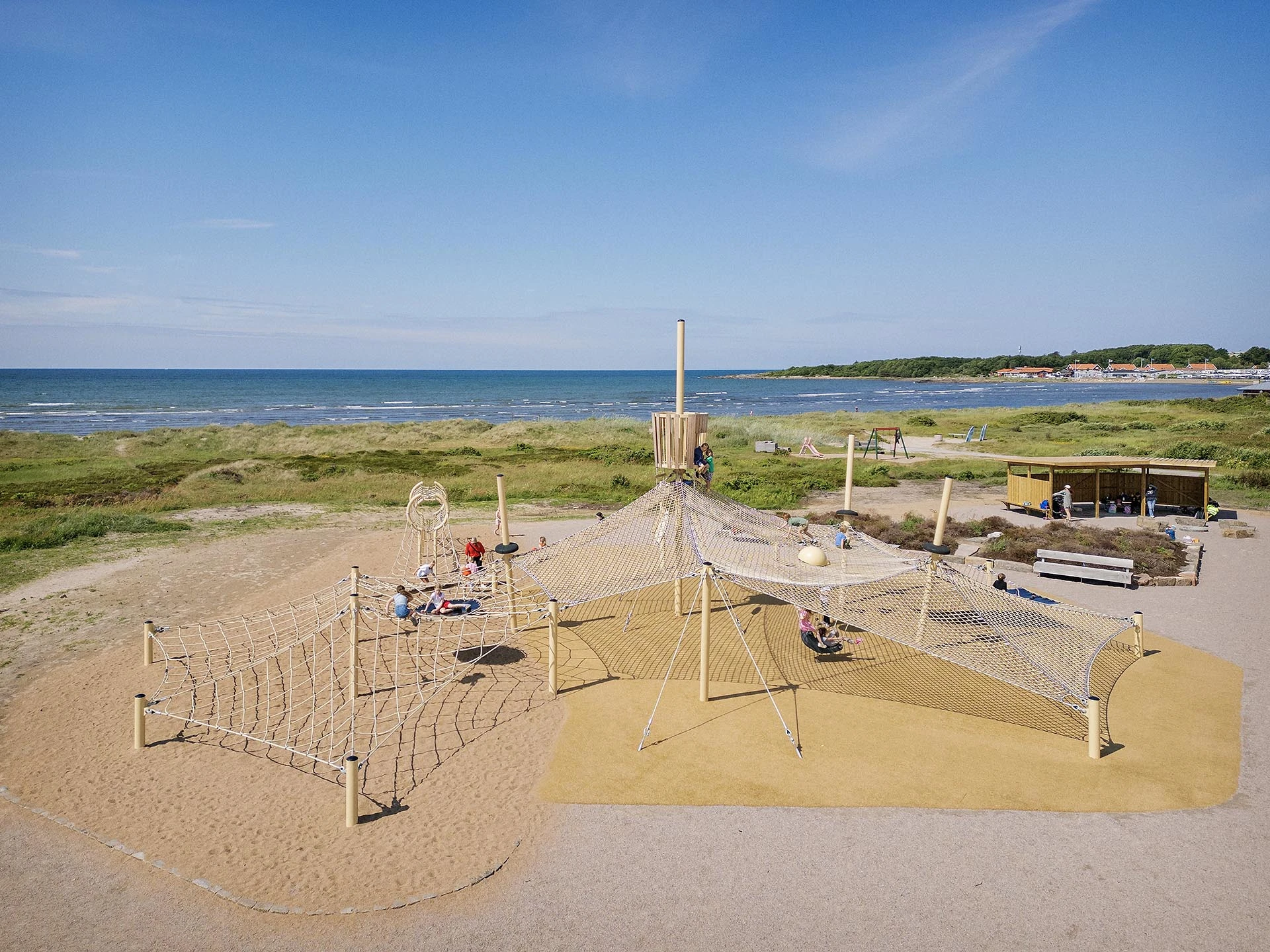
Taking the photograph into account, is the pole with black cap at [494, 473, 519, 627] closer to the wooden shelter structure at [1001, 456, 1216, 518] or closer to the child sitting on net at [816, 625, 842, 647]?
the child sitting on net at [816, 625, 842, 647]

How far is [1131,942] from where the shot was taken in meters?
5.47

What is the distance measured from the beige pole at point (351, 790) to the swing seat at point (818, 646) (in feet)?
23.0

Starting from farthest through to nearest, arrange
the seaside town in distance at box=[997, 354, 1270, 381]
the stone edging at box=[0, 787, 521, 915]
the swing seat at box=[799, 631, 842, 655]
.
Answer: the seaside town in distance at box=[997, 354, 1270, 381], the swing seat at box=[799, 631, 842, 655], the stone edging at box=[0, 787, 521, 915]

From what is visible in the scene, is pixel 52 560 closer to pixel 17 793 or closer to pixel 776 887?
pixel 17 793

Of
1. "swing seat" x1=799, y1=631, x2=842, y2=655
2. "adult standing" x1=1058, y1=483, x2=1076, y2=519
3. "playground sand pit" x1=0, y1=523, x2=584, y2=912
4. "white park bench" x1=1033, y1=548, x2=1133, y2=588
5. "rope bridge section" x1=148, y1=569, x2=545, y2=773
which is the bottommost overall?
"playground sand pit" x1=0, y1=523, x2=584, y2=912

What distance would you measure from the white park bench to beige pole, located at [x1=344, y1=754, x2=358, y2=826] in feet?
47.7

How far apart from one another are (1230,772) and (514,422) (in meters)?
50.6

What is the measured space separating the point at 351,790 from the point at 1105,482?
24.8 metres

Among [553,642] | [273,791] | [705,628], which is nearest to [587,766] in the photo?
[553,642]

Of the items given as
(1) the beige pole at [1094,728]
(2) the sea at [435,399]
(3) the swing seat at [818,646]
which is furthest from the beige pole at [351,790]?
(2) the sea at [435,399]

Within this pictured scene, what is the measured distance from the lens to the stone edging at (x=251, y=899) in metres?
5.84

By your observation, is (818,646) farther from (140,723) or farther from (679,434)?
(140,723)

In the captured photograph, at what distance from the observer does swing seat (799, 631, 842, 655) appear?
Result: 1104 cm

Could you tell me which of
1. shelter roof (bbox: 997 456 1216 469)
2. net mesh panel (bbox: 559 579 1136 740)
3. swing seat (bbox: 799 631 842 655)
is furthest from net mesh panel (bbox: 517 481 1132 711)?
shelter roof (bbox: 997 456 1216 469)
